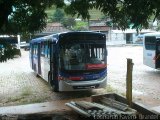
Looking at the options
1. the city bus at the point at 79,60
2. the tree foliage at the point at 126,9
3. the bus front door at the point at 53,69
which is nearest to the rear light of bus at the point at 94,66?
the city bus at the point at 79,60

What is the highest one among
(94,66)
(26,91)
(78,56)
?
(78,56)

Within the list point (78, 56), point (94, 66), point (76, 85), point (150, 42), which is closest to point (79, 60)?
point (78, 56)

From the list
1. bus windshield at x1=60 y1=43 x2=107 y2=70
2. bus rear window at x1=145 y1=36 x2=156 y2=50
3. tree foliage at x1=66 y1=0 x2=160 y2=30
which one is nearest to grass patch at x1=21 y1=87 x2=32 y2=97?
bus windshield at x1=60 y1=43 x2=107 y2=70

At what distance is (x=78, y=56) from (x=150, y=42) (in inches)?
415

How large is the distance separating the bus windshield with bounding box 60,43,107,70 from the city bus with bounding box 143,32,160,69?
29.8 ft

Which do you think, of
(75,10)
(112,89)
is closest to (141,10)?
Answer: (75,10)

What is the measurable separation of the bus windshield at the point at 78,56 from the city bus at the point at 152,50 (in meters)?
9.08

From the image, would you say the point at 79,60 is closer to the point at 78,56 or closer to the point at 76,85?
the point at 78,56

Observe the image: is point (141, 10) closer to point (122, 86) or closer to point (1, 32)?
point (1, 32)

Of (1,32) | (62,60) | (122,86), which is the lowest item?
(122,86)

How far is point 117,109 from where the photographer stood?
9.83 m

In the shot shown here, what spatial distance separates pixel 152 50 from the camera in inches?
910

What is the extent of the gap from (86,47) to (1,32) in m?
5.70

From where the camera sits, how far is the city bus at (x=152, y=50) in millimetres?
22562
